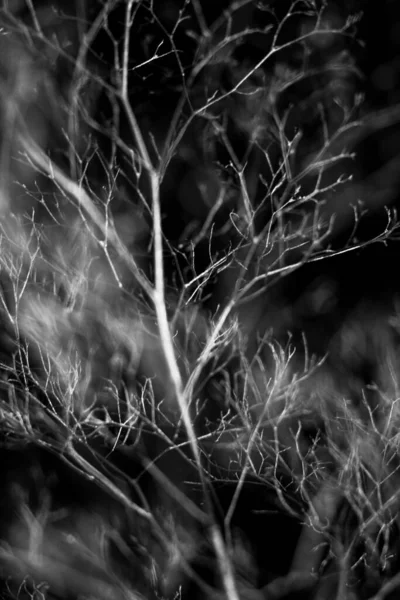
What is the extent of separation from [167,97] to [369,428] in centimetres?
301

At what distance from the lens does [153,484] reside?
4641 mm

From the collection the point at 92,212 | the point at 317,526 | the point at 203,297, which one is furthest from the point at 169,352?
the point at 317,526

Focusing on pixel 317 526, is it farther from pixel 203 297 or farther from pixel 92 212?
pixel 92 212

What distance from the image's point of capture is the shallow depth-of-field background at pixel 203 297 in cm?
363

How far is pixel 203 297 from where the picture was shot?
432 centimetres

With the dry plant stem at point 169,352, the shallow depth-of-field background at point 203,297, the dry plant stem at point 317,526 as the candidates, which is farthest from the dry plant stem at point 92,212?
the dry plant stem at point 317,526

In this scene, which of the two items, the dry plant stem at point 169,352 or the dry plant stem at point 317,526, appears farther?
the dry plant stem at point 317,526

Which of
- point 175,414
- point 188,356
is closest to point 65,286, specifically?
point 188,356

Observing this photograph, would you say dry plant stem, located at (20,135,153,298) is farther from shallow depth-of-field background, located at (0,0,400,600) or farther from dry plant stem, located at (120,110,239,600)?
dry plant stem, located at (120,110,239,600)

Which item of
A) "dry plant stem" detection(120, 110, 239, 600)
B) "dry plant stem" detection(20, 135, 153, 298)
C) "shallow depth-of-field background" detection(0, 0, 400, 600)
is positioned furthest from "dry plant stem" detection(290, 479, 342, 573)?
"dry plant stem" detection(20, 135, 153, 298)

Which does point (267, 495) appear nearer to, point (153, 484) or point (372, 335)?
point (153, 484)

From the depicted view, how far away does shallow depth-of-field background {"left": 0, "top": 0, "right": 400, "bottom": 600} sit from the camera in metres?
3.63

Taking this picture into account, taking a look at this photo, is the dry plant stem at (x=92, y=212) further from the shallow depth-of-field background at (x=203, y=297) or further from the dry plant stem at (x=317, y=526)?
the dry plant stem at (x=317, y=526)

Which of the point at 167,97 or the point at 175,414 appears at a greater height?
the point at 167,97
